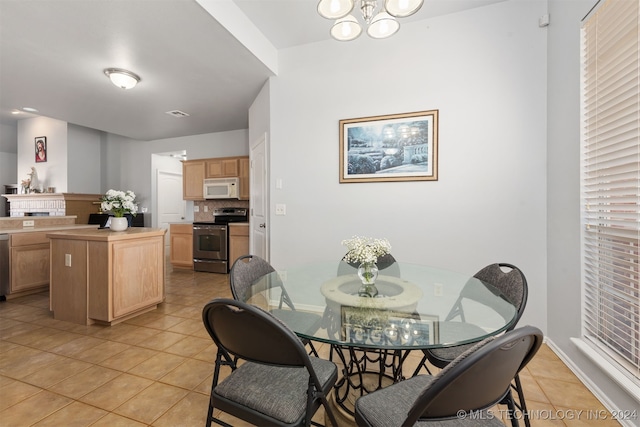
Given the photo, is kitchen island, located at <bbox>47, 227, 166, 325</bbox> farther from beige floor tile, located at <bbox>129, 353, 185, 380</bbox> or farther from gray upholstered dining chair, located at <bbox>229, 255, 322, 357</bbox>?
gray upholstered dining chair, located at <bbox>229, 255, 322, 357</bbox>

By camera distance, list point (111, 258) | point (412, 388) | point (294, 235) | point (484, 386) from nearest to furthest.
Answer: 1. point (484, 386)
2. point (412, 388)
3. point (111, 258)
4. point (294, 235)

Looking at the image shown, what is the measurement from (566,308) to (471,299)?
1255mm

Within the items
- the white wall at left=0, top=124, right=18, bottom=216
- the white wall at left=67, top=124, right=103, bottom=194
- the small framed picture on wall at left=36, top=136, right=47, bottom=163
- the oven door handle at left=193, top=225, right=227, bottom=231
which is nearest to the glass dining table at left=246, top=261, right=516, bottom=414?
the oven door handle at left=193, top=225, right=227, bottom=231

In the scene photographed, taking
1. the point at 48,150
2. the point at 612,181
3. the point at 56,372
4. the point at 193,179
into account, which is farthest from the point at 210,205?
the point at 612,181

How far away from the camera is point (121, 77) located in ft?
9.61

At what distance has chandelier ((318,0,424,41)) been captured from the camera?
4.98 ft

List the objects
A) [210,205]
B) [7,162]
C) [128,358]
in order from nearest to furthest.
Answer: [128,358] < [210,205] < [7,162]

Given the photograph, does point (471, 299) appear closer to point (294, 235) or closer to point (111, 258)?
point (294, 235)

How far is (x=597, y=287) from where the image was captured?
1660 millimetres

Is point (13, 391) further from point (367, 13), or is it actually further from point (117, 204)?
point (367, 13)

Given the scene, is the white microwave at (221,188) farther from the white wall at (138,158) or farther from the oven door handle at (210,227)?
the white wall at (138,158)

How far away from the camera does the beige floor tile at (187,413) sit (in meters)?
1.42

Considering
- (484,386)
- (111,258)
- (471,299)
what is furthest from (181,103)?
(484,386)

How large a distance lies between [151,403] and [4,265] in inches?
136
